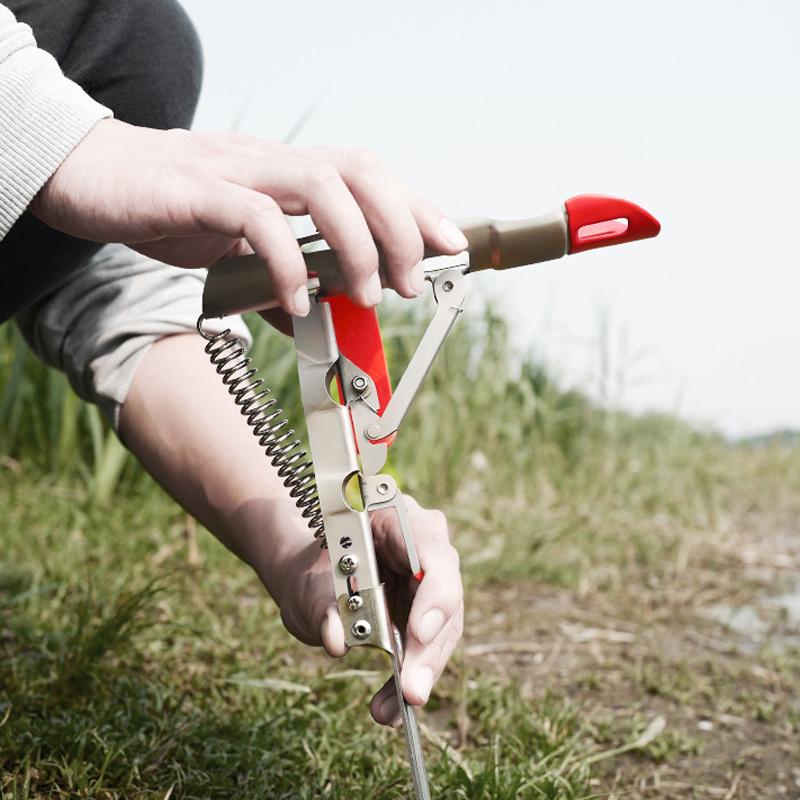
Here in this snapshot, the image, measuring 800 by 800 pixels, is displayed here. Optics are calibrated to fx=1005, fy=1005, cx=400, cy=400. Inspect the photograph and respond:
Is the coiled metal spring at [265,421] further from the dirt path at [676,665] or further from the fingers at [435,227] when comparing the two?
the dirt path at [676,665]

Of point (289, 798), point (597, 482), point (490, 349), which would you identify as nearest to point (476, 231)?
point (289, 798)

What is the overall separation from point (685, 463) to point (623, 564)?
5.56 ft

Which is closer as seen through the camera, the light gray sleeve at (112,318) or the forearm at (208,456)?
the forearm at (208,456)

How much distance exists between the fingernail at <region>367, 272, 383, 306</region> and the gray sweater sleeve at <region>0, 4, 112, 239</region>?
29 cm

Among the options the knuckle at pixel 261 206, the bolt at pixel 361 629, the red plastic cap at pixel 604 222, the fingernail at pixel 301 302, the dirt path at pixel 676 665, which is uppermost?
the knuckle at pixel 261 206

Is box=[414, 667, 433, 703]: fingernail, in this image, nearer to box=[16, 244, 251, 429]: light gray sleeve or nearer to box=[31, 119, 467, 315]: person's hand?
box=[31, 119, 467, 315]: person's hand

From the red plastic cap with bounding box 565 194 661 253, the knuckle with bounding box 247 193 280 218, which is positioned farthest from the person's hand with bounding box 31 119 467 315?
the red plastic cap with bounding box 565 194 661 253

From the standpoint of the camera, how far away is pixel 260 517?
1.17 meters

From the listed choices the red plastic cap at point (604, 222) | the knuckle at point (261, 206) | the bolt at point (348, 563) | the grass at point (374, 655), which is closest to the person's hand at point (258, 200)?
the knuckle at point (261, 206)

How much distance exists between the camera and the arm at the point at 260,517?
35.7 inches

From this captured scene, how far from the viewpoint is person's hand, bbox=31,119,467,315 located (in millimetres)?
795

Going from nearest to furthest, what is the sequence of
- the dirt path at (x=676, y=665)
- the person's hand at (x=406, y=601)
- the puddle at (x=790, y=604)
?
1. the person's hand at (x=406, y=601)
2. the dirt path at (x=676, y=665)
3. the puddle at (x=790, y=604)

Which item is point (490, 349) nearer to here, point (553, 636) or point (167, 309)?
point (553, 636)

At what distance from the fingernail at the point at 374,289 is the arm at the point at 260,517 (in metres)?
0.24
